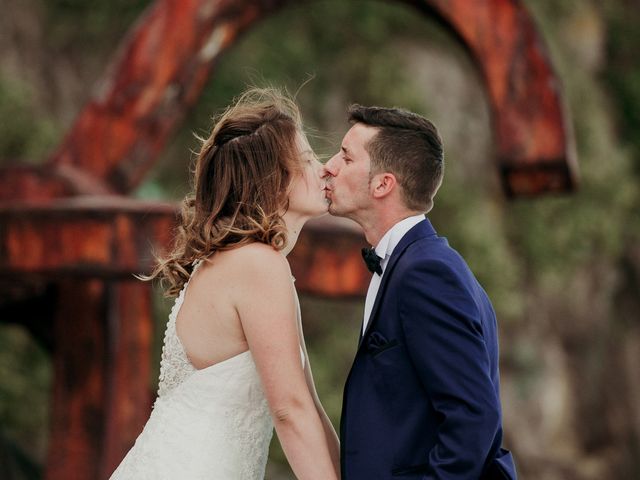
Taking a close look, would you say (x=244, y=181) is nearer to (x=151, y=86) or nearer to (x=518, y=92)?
(x=518, y=92)

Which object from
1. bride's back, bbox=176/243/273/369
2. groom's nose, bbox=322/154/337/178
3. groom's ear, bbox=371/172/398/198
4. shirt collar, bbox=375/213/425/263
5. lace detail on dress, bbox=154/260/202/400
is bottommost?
lace detail on dress, bbox=154/260/202/400

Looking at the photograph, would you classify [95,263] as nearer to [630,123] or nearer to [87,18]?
[87,18]

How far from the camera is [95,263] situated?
10.1 ft

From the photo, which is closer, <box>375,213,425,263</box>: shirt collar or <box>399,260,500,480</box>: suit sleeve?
<box>399,260,500,480</box>: suit sleeve

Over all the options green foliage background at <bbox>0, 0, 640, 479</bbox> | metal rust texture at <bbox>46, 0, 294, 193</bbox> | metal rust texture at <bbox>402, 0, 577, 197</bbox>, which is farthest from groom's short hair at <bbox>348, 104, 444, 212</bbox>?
green foliage background at <bbox>0, 0, 640, 479</bbox>

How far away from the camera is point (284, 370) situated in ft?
6.79

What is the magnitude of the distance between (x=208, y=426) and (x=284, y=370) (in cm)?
23

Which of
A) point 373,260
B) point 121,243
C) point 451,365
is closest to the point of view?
point 451,365

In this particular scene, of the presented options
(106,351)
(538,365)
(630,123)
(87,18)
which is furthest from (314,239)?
(630,123)

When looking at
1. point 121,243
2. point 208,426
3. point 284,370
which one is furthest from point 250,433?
point 121,243

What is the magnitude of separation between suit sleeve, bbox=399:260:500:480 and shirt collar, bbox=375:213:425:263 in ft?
0.51

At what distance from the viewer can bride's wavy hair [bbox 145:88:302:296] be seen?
216 cm

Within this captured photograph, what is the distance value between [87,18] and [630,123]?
16.4 ft

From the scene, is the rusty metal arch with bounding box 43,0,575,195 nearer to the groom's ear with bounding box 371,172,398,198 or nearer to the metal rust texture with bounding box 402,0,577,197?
the metal rust texture with bounding box 402,0,577,197
